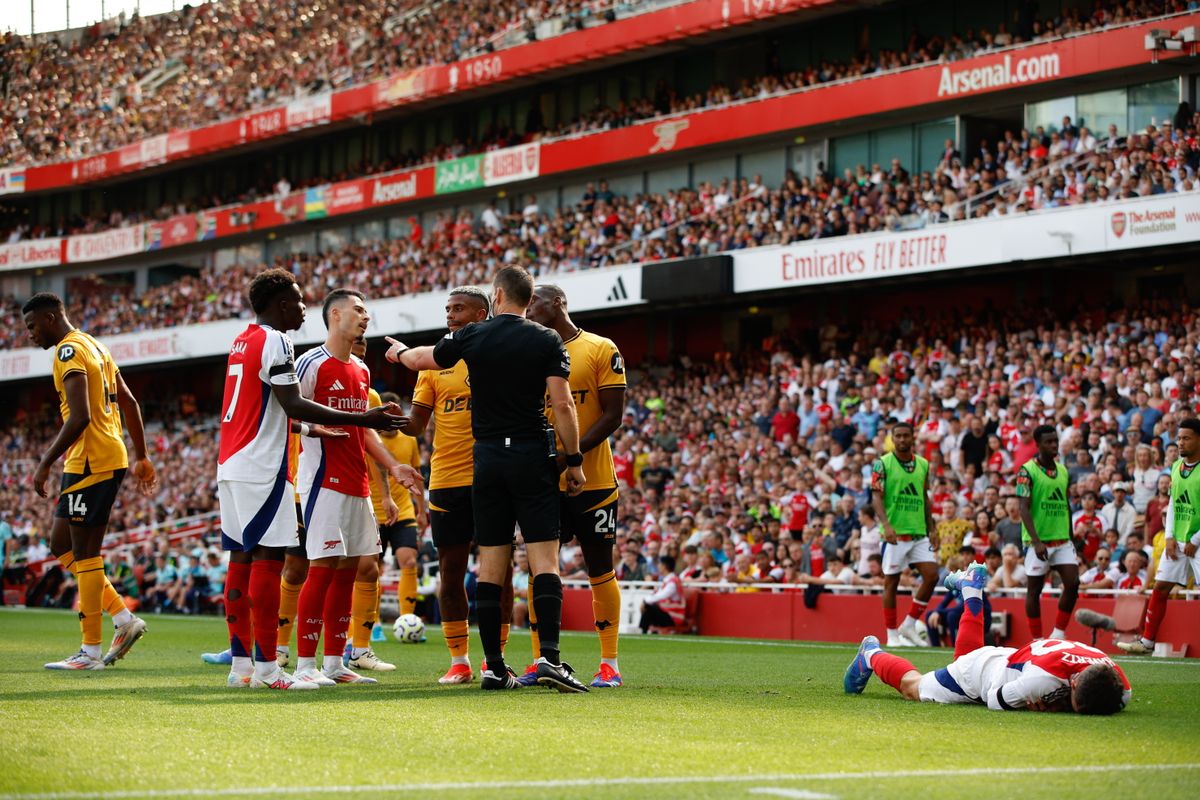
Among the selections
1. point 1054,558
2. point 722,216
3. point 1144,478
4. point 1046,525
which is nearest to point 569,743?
point 1046,525

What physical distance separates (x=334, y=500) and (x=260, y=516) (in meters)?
0.46

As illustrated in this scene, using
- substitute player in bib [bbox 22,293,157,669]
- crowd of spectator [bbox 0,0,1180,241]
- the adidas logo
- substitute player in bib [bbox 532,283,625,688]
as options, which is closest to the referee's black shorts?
substitute player in bib [bbox 532,283,625,688]

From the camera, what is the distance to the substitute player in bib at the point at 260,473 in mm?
8992

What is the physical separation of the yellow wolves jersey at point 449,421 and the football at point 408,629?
608 centimetres

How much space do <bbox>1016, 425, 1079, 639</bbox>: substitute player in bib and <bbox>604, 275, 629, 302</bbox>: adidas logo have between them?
18.6 meters

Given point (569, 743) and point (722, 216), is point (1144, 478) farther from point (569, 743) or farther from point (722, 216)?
point (722, 216)

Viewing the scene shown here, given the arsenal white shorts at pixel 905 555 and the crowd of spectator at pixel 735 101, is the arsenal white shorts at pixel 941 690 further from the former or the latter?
the crowd of spectator at pixel 735 101

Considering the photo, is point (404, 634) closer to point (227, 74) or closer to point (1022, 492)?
point (1022, 492)

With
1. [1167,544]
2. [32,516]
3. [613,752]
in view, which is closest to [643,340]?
[32,516]

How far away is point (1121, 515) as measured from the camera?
58.1ft

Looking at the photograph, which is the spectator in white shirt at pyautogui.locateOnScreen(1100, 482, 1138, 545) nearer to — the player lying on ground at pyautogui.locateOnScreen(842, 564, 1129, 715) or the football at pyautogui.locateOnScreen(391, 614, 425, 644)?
the football at pyautogui.locateOnScreen(391, 614, 425, 644)

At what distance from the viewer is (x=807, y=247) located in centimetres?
2895

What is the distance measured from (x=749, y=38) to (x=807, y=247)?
8871mm

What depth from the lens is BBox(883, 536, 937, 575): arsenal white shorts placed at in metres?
15.5
